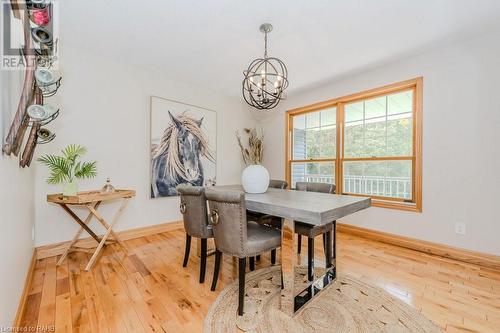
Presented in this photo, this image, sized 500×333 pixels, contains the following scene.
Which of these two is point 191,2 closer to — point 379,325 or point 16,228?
point 16,228

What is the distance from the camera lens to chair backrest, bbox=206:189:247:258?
5.20ft

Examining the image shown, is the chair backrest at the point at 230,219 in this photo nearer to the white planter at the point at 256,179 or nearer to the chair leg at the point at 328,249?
the white planter at the point at 256,179

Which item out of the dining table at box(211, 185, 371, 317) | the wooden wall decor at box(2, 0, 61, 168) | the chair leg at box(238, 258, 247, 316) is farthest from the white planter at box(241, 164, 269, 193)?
the wooden wall decor at box(2, 0, 61, 168)

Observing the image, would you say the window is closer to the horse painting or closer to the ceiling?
the ceiling

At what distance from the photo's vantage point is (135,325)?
1470 mm

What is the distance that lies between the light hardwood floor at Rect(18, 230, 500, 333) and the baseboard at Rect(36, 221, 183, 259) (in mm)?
111

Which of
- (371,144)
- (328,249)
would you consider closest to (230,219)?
(328,249)

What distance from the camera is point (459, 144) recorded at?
101 inches

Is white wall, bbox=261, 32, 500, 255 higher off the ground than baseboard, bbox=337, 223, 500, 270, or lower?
higher

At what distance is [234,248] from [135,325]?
2.65 ft

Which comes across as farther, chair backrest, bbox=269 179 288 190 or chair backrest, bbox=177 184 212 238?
chair backrest, bbox=269 179 288 190

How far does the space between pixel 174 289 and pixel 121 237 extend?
1626mm

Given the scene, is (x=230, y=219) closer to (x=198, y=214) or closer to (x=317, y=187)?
(x=198, y=214)

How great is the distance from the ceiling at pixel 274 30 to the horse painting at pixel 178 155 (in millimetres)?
955
